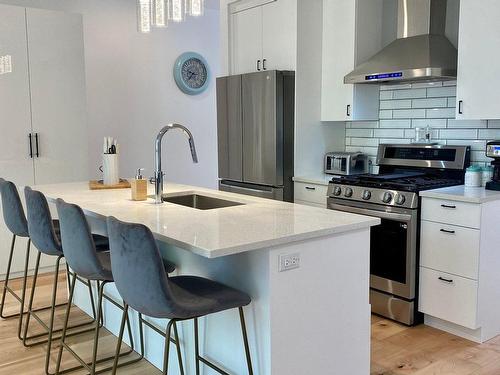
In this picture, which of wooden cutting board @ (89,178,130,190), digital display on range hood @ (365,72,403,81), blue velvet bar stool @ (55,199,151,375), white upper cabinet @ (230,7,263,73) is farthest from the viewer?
white upper cabinet @ (230,7,263,73)

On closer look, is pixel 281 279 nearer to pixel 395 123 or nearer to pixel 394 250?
pixel 394 250

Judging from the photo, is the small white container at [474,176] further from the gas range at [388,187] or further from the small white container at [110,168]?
the small white container at [110,168]

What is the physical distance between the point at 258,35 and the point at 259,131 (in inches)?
36.3

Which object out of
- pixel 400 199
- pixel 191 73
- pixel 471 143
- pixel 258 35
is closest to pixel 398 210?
pixel 400 199

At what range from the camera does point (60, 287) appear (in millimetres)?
4383

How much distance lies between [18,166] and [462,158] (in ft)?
12.0

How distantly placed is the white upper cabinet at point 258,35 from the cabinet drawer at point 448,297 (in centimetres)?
206

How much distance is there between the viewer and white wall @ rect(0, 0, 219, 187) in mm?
5461

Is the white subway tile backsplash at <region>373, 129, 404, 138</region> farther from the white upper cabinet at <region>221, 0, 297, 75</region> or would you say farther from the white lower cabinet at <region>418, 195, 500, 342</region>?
the white lower cabinet at <region>418, 195, 500, 342</region>

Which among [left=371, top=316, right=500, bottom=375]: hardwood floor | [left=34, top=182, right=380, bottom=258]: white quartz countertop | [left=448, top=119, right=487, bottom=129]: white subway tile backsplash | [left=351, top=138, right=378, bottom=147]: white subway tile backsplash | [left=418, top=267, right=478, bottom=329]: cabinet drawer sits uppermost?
[left=448, top=119, right=487, bottom=129]: white subway tile backsplash

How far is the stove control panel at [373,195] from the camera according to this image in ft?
11.1

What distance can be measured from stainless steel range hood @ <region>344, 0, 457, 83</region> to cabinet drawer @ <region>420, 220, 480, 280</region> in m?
1.06

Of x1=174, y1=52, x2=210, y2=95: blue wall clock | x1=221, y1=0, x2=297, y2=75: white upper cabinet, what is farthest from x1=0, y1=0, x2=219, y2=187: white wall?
x1=221, y1=0, x2=297, y2=75: white upper cabinet

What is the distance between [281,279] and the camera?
6.86 ft
